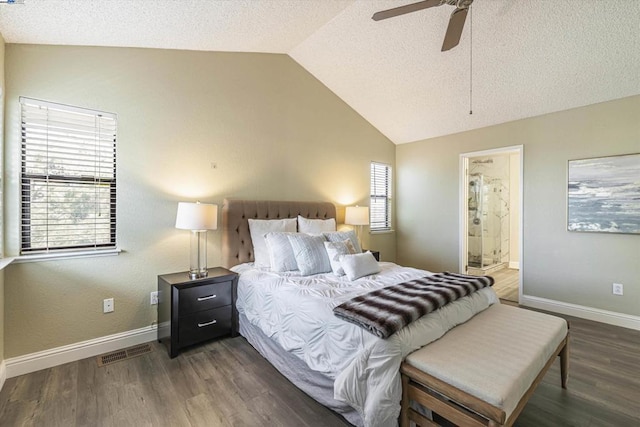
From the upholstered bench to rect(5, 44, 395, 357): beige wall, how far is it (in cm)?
242

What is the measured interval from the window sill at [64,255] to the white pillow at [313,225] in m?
1.86

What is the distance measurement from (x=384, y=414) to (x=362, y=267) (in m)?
1.35

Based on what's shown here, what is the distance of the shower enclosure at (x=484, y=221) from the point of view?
5652 millimetres

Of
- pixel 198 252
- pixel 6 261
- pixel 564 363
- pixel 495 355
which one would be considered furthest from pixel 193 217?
pixel 564 363

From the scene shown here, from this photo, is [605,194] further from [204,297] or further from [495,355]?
[204,297]

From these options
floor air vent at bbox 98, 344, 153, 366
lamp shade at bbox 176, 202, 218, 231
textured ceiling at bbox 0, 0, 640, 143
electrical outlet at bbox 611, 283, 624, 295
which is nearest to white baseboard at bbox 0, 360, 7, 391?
floor air vent at bbox 98, 344, 153, 366

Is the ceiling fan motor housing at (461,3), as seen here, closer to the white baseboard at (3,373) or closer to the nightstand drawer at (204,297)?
the nightstand drawer at (204,297)

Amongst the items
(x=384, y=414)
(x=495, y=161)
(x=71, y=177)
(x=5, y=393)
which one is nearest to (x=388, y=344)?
(x=384, y=414)

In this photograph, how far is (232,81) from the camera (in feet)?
11.0

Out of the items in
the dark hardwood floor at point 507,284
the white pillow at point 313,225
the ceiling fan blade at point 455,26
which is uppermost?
the ceiling fan blade at point 455,26

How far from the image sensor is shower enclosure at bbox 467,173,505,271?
5.65 meters

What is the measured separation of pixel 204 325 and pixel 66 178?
1704 mm

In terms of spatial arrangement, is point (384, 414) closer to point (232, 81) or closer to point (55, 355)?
point (55, 355)

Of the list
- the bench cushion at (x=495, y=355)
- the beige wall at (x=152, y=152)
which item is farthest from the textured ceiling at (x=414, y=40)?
the bench cushion at (x=495, y=355)
